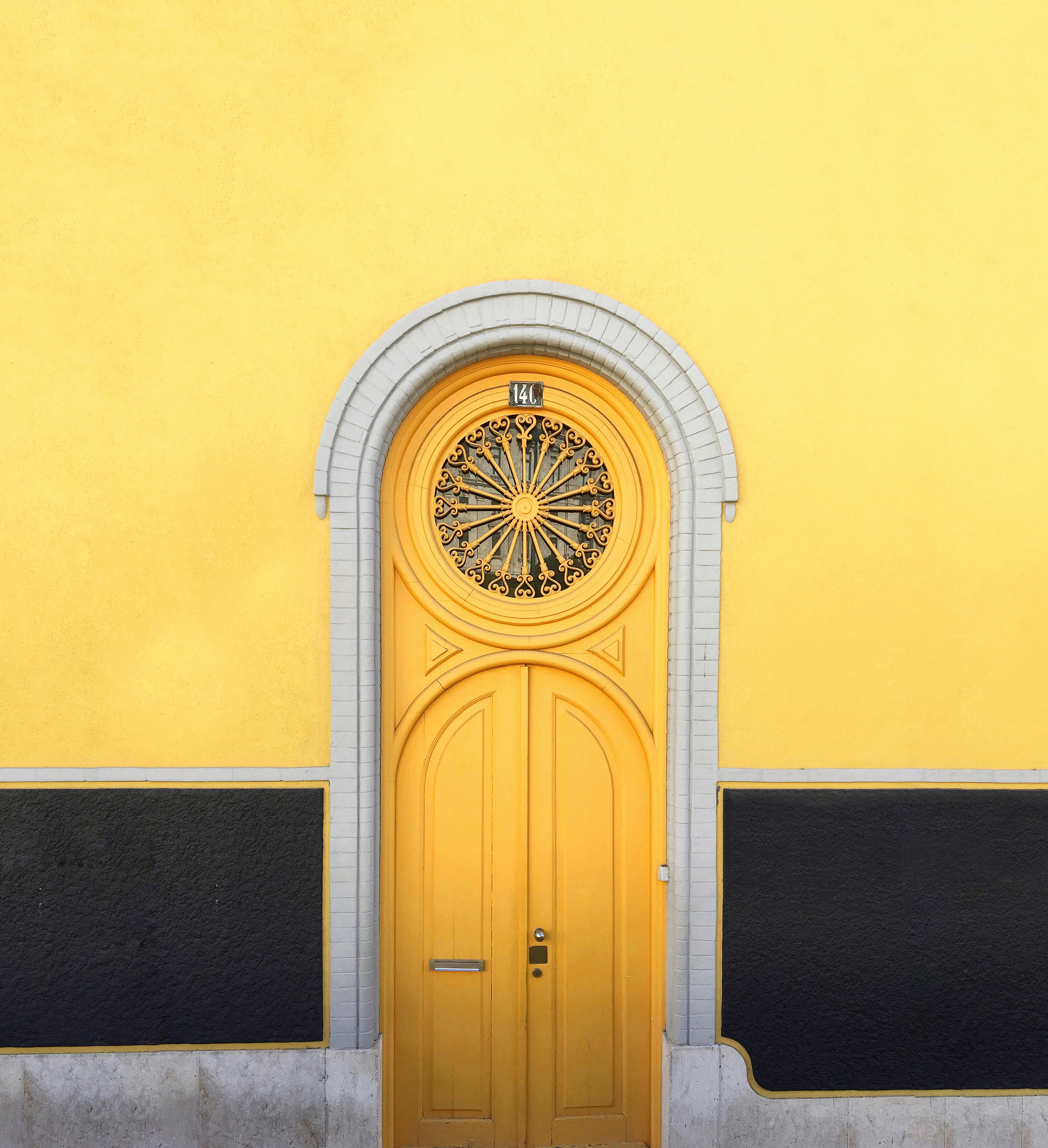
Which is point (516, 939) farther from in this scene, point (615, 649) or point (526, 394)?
point (526, 394)

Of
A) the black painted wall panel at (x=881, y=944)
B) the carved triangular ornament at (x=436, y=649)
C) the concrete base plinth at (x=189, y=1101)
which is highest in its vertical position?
the carved triangular ornament at (x=436, y=649)

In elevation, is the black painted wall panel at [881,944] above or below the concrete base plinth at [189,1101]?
above

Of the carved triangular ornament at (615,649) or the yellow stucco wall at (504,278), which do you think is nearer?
the yellow stucco wall at (504,278)

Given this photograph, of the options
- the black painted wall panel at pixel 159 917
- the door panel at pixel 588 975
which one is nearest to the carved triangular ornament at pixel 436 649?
the door panel at pixel 588 975

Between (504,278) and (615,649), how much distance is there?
6.51 ft

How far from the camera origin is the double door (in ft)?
13.5

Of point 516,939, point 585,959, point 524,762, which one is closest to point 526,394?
point 524,762

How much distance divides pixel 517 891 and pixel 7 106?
4.69m

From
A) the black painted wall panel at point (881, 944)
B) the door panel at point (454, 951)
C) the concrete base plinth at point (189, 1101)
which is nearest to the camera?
the concrete base plinth at point (189, 1101)

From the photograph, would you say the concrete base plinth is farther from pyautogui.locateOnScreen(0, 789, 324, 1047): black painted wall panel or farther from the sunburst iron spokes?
the sunburst iron spokes

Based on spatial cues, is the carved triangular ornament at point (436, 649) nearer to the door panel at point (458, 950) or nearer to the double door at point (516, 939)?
the double door at point (516, 939)

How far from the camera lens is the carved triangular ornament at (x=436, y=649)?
414 centimetres

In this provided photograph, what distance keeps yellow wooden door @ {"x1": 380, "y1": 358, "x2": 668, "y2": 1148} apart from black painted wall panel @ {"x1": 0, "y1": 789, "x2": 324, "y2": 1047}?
1.67 ft

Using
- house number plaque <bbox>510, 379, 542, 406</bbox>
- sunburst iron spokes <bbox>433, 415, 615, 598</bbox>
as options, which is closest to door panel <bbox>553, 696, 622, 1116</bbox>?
sunburst iron spokes <bbox>433, 415, 615, 598</bbox>
